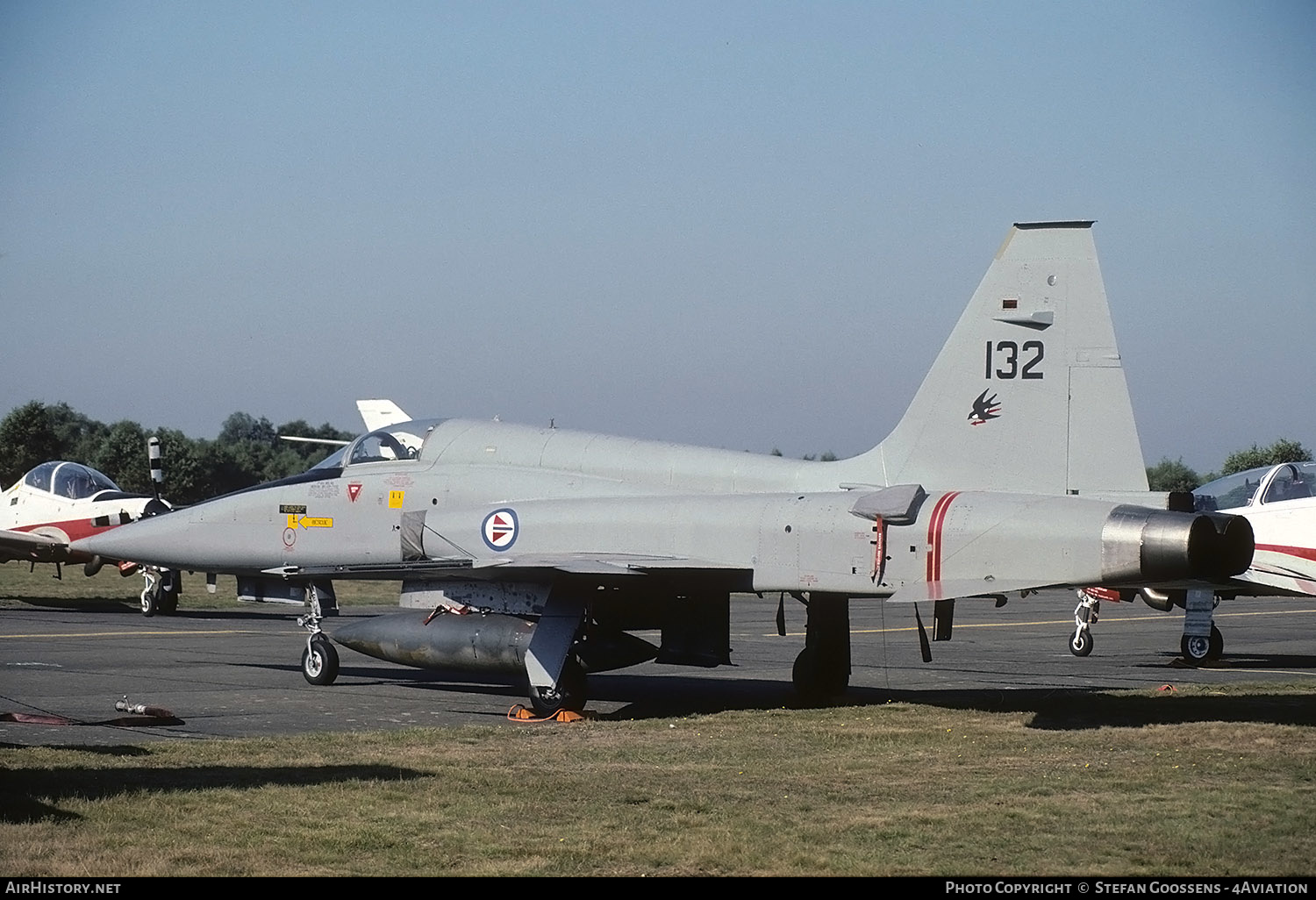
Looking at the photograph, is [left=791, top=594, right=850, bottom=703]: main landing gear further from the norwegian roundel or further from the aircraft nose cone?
the aircraft nose cone

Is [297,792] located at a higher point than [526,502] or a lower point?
lower

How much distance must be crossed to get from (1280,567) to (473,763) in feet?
41.1

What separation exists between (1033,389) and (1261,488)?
8716 mm

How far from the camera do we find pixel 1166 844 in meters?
7.77

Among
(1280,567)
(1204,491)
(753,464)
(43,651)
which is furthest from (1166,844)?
(43,651)

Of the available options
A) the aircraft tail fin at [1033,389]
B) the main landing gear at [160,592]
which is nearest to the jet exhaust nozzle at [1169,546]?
the aircraft tail fin at [1033,389]

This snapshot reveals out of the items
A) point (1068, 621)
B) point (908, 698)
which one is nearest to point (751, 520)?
point (908, 698)

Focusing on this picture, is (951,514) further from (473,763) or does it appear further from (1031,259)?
(473,763)

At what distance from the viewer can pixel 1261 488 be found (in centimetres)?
1973

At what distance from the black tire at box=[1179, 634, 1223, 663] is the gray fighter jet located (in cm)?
692

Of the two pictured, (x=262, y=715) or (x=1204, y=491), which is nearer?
(x=262, y=715)

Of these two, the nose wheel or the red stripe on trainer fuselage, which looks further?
the nose wheel

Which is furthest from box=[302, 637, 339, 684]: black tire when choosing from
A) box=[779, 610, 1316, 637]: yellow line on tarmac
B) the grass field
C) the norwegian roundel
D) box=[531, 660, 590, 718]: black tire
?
box=[779, 610, 1316, 637]: yellow line on tarmac

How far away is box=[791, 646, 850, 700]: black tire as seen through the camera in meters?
15.1
